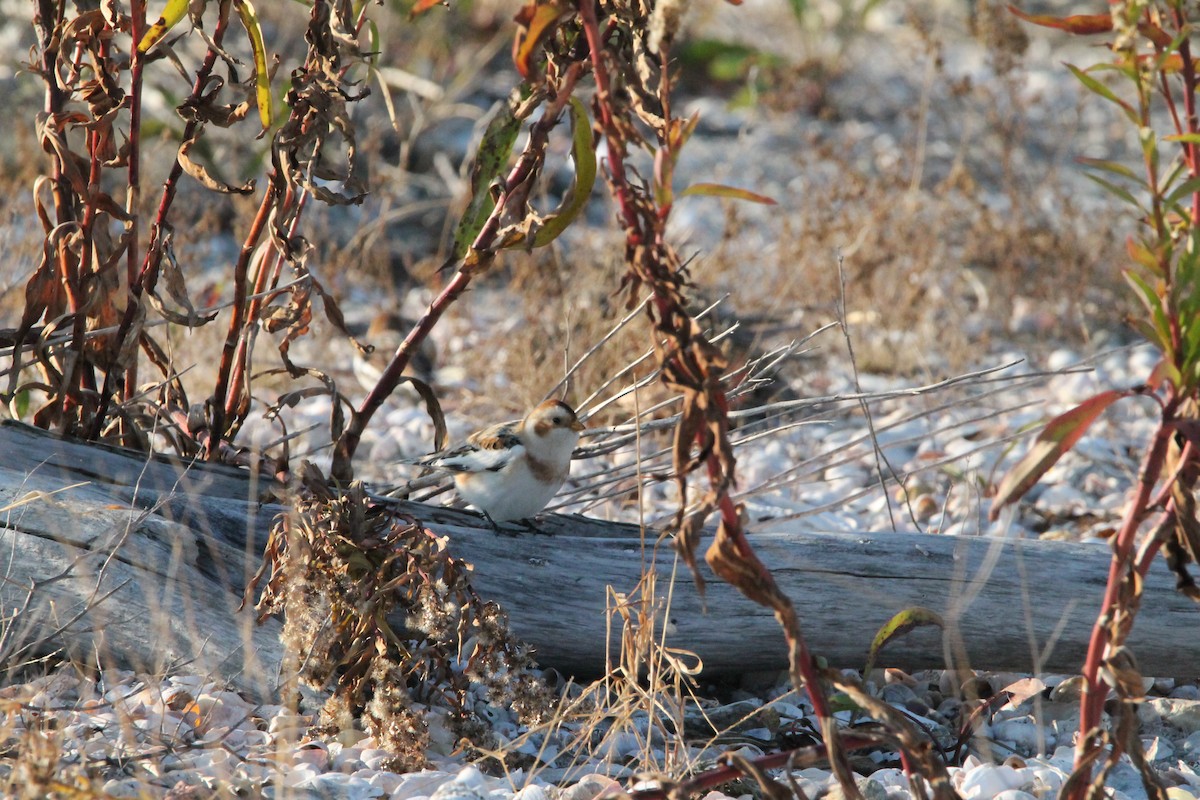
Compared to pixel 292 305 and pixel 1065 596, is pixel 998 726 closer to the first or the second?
pixel 1065 596

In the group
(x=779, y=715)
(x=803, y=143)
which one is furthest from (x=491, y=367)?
(x=803, y=143)

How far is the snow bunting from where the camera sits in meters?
3.16

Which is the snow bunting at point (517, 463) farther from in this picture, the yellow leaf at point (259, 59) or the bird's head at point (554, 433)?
the yellow leaf at point (259, 59)

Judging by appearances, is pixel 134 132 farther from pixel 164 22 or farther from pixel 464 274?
pixel 464 274

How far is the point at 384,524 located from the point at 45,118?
130cm

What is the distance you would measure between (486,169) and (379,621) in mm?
1044

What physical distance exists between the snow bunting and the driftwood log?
10cm

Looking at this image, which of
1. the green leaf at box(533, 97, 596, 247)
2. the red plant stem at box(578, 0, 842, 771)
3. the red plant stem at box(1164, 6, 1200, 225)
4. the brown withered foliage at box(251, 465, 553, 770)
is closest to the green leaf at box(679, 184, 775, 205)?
the red plant stem at box(578, 0, 842, 771)

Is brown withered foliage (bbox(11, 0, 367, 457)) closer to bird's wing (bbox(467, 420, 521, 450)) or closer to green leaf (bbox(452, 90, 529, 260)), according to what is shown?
green leaf (bbox(452, 90, 529, 260))

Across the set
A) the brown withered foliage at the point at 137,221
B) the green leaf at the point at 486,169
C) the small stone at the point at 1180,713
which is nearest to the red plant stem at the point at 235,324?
the brown withered foliage at the point at 137,221

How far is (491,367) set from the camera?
5.94m

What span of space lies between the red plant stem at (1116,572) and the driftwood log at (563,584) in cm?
89

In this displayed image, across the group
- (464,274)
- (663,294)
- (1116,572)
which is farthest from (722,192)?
(464,274)

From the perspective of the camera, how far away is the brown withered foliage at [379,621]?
2363 millimetres
